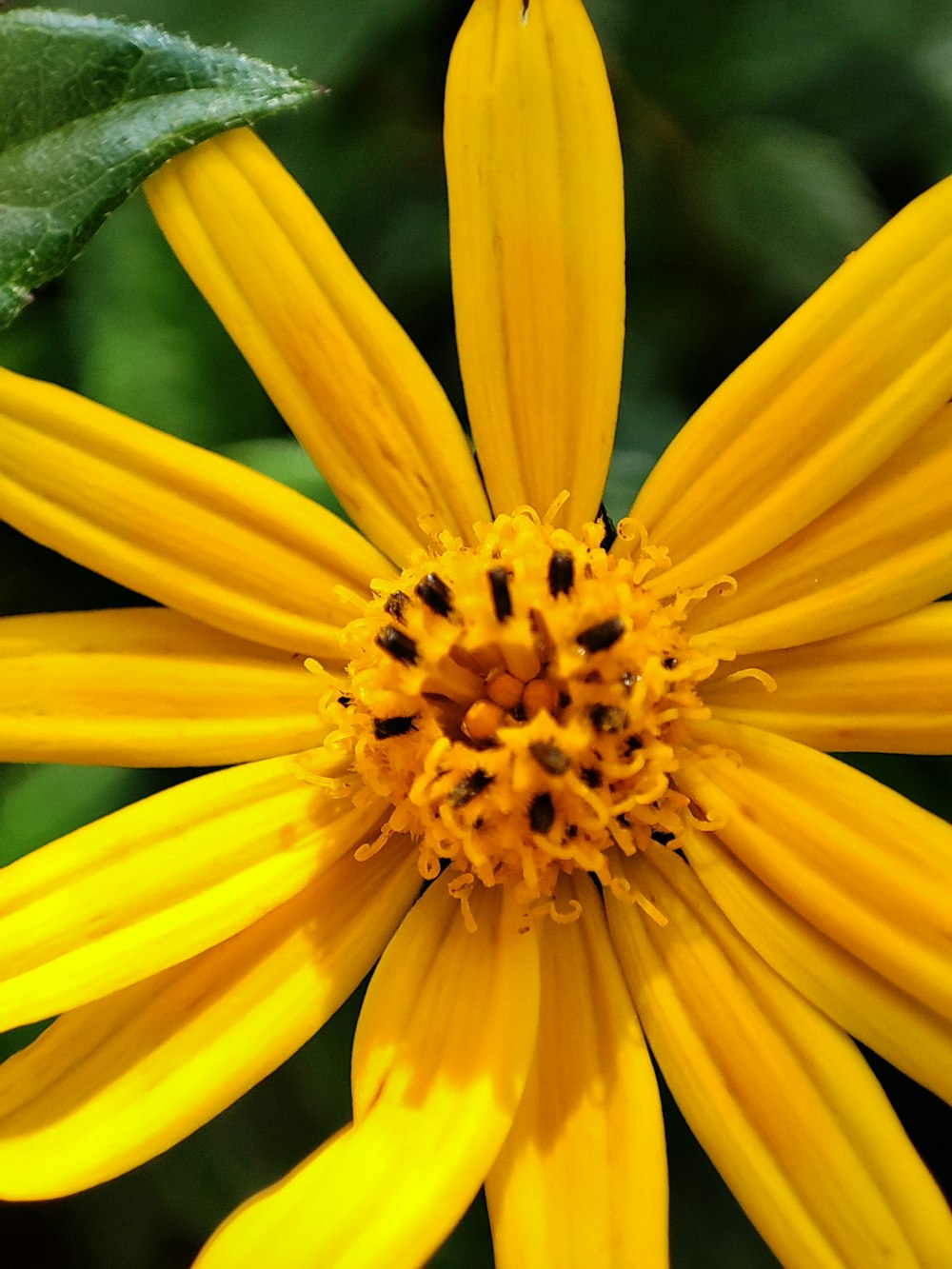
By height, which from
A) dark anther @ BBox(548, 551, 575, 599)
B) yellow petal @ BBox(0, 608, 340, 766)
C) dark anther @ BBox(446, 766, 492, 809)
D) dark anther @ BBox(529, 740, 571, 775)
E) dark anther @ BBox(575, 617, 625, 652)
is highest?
yellow petal @ BBox(0, 608, 340, 766)

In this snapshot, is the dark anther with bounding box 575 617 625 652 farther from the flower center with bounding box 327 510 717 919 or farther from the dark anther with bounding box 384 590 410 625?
the dark anther with bounding box 384 590 410 625

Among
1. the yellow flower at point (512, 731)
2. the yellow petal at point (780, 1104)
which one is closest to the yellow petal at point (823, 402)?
the yellow flower at point (512, 731)

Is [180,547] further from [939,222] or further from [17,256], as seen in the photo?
[939,222]

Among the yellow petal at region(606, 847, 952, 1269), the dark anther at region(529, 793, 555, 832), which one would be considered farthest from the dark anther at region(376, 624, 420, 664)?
the yellow petal at region(606, 847, 952, 1269)

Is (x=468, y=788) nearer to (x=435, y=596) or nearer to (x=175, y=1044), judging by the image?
(x=435, y=596)

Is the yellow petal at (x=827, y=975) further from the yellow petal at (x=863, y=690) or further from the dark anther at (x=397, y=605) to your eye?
the dark anther at (x=397, y=605)

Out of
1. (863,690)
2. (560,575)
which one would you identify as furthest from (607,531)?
(863,690)
